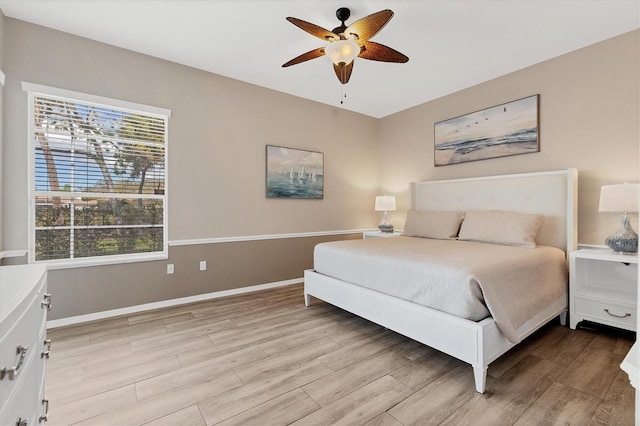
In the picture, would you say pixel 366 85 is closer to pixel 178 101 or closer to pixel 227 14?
pixel 227 14

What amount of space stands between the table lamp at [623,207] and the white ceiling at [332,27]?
4.76 ft

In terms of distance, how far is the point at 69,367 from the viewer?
2033mm

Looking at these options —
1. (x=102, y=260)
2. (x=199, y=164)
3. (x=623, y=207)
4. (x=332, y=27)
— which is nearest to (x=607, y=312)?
(x=623, y=207)

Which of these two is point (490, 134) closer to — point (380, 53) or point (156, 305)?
point (380, 53)

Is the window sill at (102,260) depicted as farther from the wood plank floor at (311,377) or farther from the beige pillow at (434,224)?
the beige pillow at (434,224)

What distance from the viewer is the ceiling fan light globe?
2246 mm

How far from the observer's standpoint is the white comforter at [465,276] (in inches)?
73.0

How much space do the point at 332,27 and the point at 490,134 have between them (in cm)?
237

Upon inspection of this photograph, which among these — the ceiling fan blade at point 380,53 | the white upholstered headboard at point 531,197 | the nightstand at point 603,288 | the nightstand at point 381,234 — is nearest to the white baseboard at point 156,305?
the nightstand at point 381,234

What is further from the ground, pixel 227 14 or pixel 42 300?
pixel 227 14

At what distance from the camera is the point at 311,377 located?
192 cm

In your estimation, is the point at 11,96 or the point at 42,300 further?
the point at 11,96

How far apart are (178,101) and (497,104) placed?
3.77 m

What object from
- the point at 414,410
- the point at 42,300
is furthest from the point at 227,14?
the point at 414,410
